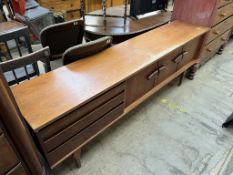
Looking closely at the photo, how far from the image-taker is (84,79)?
3.91ft

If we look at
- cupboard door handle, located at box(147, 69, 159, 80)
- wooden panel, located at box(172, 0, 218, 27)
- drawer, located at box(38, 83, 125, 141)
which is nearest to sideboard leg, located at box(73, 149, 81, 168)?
drawer, located at box(38, 83, 125, 141)

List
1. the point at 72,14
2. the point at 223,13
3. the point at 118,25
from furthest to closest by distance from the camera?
the point at 72,14 < the point at 118,25 < the point at 223,13

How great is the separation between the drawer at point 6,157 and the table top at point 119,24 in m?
1.42

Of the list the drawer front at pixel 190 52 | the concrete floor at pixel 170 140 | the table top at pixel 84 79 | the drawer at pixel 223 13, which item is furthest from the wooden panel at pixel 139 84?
the drawer at pixel 223 13

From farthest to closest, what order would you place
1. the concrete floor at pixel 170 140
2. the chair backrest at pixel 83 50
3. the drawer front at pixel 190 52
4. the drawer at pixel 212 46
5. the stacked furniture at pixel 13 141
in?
1. the drawer at pixel 212 46
2. the drawer front at pixel 190 52
3. the concrete floor at pixel 170 140
4. the chair backrest at pixel 83 50
5. the stacked furniture at pixel 13 141

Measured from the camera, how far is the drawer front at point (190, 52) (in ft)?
6.09

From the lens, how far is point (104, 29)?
6.65 feet

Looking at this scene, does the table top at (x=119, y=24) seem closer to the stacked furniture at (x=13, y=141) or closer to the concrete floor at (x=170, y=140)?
the concrete floor at (x=170, y=140)

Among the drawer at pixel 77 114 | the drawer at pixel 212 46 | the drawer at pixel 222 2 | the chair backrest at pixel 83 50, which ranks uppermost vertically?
the drawer at pixel 222 2

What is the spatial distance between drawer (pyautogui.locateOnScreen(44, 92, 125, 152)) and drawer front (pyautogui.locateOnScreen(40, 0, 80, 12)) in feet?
9.10

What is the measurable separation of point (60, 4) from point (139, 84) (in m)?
2.72

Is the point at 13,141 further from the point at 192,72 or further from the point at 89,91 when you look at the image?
the point at 192,72

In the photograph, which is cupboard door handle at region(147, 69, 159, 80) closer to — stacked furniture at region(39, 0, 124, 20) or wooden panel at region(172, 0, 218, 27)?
wooden panel at region(172, 0, 218, 27)

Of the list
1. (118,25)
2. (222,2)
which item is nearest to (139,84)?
(118,25)
